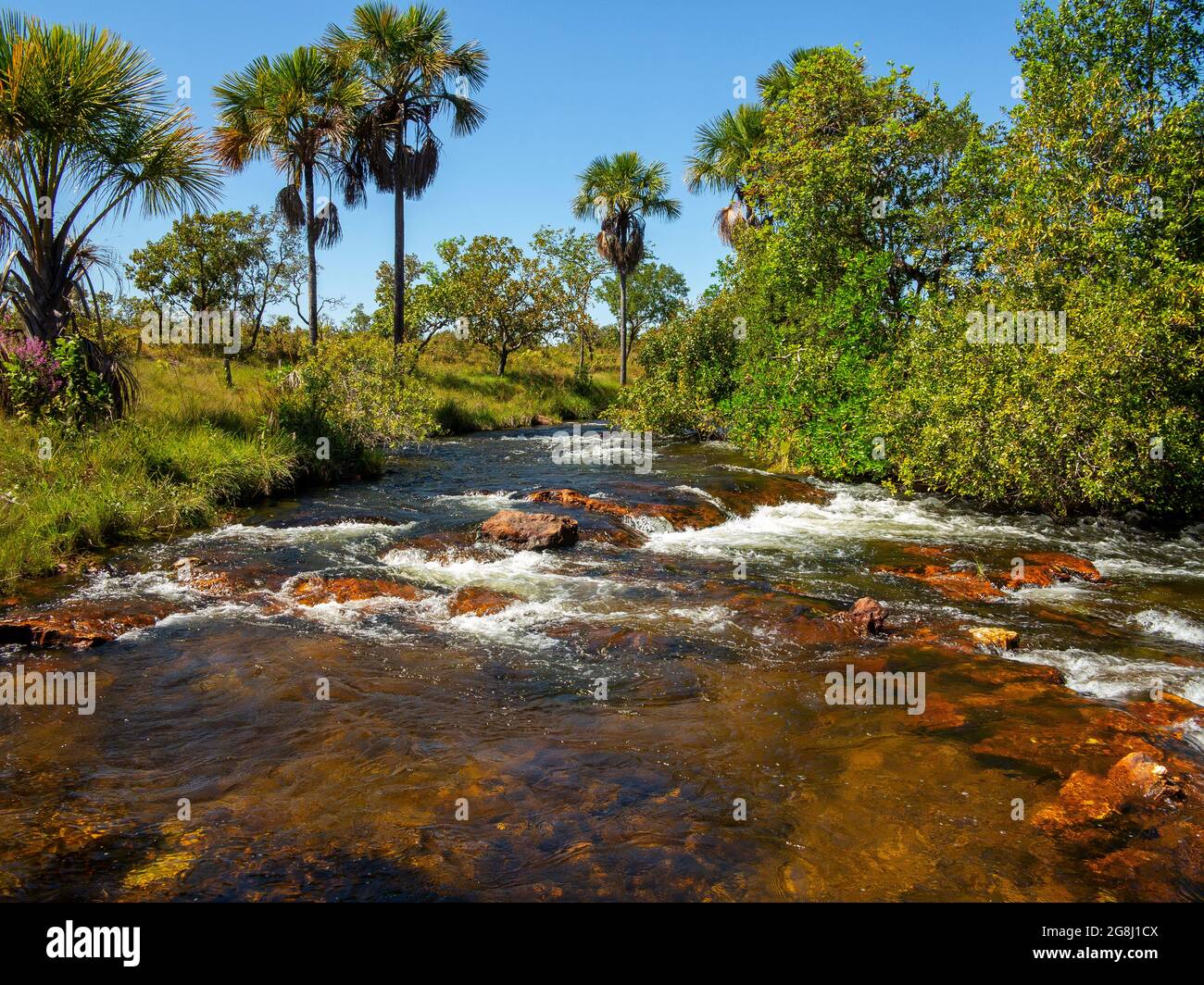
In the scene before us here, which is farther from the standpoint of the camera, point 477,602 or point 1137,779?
point 477,602

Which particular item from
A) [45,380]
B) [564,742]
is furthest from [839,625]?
[45,380]

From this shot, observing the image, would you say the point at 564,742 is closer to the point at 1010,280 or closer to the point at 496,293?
the point at 1010,280

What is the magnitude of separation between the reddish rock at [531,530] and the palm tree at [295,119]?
16.9 metres

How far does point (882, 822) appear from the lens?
13.9 feet

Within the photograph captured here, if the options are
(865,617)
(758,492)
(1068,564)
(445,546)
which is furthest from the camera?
(758,492)

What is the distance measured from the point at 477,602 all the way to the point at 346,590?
5.39 feet

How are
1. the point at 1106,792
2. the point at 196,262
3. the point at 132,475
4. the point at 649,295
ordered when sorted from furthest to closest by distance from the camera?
the point at 649,295
the point at 196,262
the point at 132,475
the point at 1106,792

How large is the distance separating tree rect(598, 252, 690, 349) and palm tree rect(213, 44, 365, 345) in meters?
33.6

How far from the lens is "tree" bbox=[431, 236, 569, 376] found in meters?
35.6

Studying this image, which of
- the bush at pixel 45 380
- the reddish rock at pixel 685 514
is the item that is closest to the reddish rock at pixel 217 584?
the bush at pixel 45 380

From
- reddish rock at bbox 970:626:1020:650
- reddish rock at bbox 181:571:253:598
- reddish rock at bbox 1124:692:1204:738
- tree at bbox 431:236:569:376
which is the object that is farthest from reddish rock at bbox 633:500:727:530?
tree at bbox 431:236:569:376

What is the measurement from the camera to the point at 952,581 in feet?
30.3
